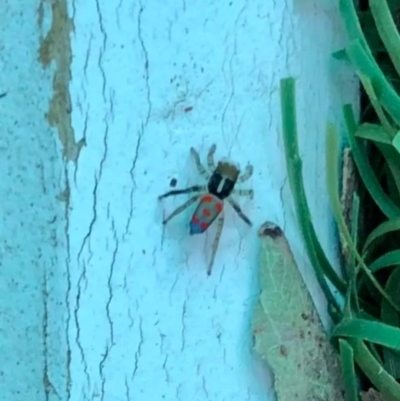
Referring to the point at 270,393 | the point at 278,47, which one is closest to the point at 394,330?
the point at 270,393

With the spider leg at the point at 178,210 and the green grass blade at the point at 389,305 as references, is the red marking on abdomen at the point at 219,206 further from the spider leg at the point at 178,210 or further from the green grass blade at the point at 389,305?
the green grass blade at the point at 389,305

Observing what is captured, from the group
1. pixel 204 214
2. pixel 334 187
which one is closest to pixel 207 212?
pixel 204 214

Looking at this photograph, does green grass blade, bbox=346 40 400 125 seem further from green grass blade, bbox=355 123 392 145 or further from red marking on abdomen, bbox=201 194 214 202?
red marking on abdomen, bbox=201 194 214 202

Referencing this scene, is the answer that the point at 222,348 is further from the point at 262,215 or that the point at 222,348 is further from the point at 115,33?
the point at 115,33

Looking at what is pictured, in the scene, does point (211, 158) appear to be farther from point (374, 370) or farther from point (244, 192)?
point (374, 370)

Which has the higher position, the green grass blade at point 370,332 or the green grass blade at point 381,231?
the green grass blade at point 381,231

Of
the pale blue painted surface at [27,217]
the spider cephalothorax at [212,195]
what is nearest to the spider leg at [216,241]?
the spider cephalothorax at [212,195]

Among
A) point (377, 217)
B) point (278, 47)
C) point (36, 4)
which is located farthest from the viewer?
point (377, 217)
